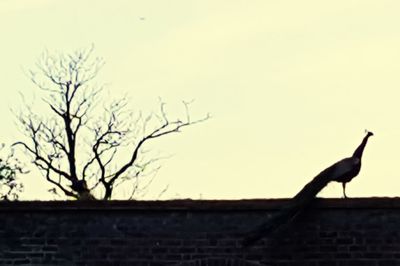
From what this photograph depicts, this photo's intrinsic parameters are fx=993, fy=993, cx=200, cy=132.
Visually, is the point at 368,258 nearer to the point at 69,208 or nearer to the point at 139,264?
the point at 139,264

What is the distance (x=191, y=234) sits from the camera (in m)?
12.6

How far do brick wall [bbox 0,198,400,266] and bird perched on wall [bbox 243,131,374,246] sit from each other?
18 centimetres

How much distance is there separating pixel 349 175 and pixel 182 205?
214 cm

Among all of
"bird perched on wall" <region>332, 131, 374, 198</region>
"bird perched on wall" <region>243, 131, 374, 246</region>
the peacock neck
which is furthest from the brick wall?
the peacock neck

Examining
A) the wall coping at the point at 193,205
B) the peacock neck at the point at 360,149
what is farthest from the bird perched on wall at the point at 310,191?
the wall coping at the point at 193,205

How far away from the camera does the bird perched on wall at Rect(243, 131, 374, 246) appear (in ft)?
39.7

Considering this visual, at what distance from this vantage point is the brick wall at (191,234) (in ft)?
39.9

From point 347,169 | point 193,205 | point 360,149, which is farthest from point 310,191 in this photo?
point 193,205

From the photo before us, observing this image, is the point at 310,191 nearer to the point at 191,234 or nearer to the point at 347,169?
the point at 347,169

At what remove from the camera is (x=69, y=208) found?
1292 centimetres

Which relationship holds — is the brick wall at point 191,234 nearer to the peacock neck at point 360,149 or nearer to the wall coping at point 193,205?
the wall coping at point 193,205

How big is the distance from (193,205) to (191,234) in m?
0.37

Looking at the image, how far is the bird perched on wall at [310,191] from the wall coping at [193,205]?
14cm

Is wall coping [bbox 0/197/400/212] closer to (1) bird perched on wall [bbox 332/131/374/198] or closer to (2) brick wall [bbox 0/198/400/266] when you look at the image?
(2) brick wall [bbox 0/198/400/266]
